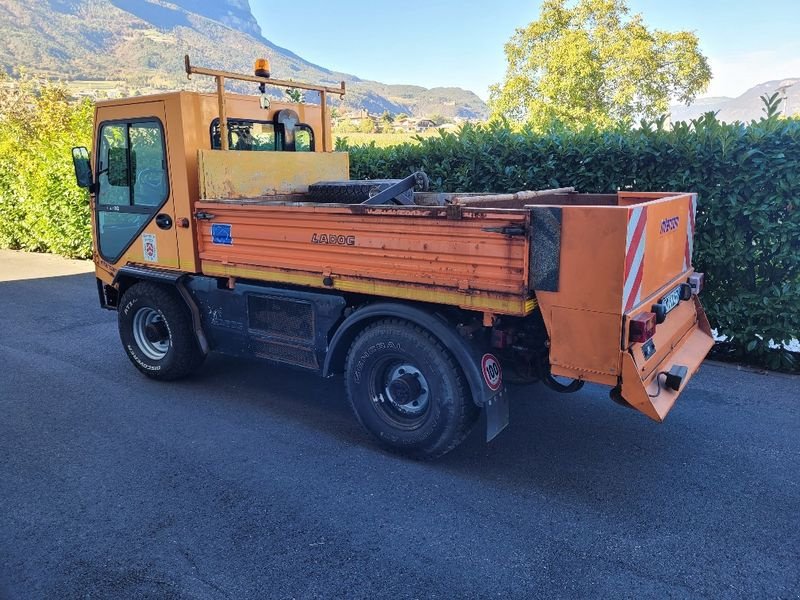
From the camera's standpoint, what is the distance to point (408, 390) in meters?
3.84

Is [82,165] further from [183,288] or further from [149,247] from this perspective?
[183,288]

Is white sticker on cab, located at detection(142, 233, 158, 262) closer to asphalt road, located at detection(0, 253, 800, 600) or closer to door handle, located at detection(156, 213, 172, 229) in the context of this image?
door handle, located at detection(156, 213, 172, 229)

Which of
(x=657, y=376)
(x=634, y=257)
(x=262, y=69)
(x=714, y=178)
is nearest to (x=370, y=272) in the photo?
(x=634, y=257)

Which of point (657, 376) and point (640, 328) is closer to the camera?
point (640, 328)

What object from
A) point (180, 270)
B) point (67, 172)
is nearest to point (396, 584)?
point (180, 270)

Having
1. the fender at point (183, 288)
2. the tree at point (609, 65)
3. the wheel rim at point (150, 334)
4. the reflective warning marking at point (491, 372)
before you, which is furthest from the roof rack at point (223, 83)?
the tree at point (609, 65)

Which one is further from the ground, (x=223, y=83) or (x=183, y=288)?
(x=223, y=83)

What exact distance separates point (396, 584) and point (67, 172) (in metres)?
11.6

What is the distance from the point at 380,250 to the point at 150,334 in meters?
2.68

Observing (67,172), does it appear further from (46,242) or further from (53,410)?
(53,410)

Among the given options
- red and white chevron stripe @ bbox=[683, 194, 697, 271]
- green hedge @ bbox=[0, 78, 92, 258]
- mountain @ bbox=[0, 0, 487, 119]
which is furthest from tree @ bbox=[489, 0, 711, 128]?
mountain @ bbox=[0, 0, 487, 119]

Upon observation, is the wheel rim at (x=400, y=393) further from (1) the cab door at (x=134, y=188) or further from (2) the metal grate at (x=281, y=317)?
(1) the cab door at (x=134, y=188)

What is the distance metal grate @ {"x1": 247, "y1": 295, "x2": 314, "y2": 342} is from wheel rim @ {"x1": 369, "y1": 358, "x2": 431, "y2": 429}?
0.68 metres

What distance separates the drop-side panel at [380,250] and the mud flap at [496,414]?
1.97ft
